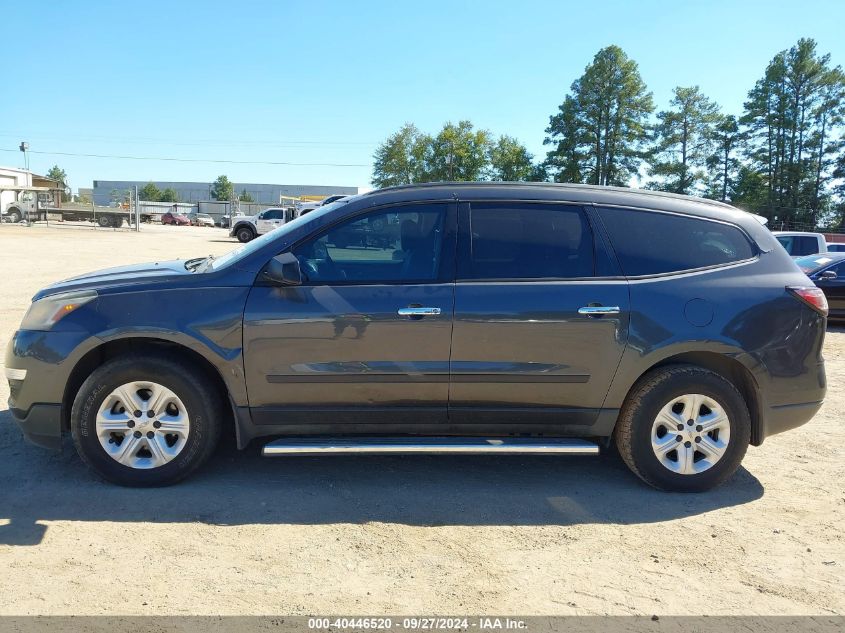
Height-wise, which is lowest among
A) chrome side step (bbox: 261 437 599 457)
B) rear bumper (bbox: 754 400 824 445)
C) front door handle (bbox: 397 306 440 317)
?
chrome side step (bbox: 261 437 599 457)

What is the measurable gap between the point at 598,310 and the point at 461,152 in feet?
210

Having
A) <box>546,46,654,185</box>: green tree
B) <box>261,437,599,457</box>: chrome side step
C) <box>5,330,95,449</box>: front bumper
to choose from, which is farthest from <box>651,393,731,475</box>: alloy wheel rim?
<box>546,46,654,185</box>: green tree

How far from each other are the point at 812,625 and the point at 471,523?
1631mm

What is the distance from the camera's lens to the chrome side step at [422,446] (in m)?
3.76

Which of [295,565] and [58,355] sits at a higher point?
[58,355]

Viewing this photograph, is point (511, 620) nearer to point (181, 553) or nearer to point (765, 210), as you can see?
point (181, 553)

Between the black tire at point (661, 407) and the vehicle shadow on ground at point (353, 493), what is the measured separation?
0.12 metres

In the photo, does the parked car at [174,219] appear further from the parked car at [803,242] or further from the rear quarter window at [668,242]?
the rear quarter window at [668,242]

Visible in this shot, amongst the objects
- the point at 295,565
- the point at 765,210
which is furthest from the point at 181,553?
the point at 765,210

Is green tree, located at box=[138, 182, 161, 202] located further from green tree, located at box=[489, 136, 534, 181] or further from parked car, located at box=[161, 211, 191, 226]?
green tree, located at box=[489, 136, 534, 181]

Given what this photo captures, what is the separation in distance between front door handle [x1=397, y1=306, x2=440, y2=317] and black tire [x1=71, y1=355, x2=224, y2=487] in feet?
4.09

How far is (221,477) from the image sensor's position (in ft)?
13.4

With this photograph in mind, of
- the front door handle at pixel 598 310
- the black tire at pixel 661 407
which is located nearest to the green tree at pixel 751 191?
the black tire at pixel 661 407

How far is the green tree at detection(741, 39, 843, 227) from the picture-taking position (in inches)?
2053
